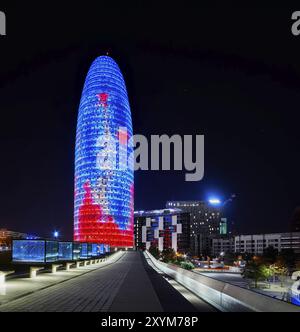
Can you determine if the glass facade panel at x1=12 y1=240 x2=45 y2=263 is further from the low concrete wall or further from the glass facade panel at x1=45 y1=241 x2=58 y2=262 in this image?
the low concrete wall

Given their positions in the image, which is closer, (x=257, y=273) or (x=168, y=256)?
(x=257, y=273)

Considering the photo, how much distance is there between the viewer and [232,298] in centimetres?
1600

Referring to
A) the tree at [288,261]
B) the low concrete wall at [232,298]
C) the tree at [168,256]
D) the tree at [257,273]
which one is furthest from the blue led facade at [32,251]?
the tree at [288,261]

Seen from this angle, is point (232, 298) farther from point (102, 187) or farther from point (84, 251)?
point (102, 187)

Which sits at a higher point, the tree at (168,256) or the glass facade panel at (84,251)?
the glass facade panel at (84,251)

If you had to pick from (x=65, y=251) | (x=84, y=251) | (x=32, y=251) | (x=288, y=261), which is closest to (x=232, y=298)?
(x=32, y=251)

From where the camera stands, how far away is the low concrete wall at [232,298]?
11925 mm

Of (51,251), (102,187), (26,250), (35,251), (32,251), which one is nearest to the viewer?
(26,250)

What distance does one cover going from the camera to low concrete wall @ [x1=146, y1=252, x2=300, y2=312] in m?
11.9

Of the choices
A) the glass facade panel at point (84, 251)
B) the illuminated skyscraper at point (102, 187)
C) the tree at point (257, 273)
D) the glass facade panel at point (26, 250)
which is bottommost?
the tree at point (257, 273)

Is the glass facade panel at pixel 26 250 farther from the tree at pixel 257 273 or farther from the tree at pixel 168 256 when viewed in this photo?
the tree at pixel 168 256

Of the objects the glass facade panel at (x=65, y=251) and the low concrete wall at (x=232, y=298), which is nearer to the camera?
the low concrete wall at (x=232, y=298)

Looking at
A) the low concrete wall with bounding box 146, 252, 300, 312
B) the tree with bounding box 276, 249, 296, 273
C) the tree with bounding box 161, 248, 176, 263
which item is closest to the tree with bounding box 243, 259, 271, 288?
the tree with bounding box 161, 248, 176, 263
